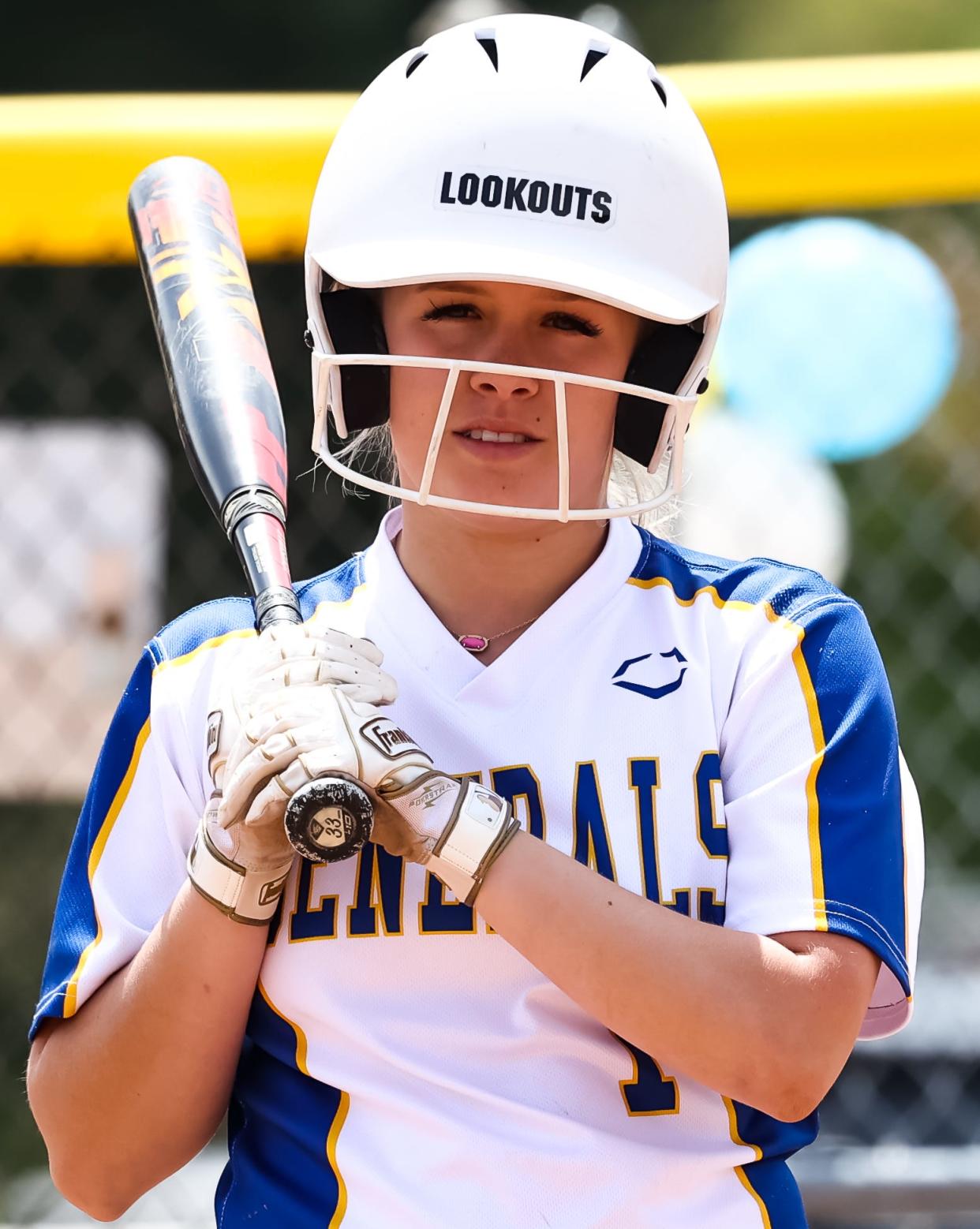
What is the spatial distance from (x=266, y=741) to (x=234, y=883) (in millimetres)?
149

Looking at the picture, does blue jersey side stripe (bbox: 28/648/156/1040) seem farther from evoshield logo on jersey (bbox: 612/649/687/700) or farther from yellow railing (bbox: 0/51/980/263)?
yellow railing (bbox: 0/51/980/263)

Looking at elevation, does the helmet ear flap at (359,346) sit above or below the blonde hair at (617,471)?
above

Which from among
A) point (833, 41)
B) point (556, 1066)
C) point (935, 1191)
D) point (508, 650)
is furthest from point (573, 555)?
point (833, 41)

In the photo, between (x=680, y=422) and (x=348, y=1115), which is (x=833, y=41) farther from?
(x=348, y=1115)

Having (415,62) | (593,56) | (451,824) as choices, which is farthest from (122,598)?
(451,824)

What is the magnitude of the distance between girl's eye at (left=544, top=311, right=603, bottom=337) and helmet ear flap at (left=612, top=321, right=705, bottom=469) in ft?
0.33

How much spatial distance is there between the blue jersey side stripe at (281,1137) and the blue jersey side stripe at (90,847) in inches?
7.5

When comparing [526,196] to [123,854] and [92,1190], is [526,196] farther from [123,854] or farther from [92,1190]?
[92,1190]

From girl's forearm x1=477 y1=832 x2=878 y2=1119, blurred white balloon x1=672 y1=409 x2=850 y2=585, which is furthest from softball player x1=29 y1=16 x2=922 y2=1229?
blurred white balloon x1=672 y1=409 x2=850 y2=585

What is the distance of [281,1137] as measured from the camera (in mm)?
1688

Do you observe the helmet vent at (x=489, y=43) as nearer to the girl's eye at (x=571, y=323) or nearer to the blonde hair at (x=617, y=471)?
the girl's eye at (x=571, y=323)

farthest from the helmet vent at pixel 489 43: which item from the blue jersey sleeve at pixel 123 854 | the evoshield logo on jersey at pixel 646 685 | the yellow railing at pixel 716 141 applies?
the yellow railing at pixel 716 141

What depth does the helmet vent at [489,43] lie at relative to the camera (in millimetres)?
1848

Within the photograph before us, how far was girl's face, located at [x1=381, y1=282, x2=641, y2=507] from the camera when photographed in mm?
1705
